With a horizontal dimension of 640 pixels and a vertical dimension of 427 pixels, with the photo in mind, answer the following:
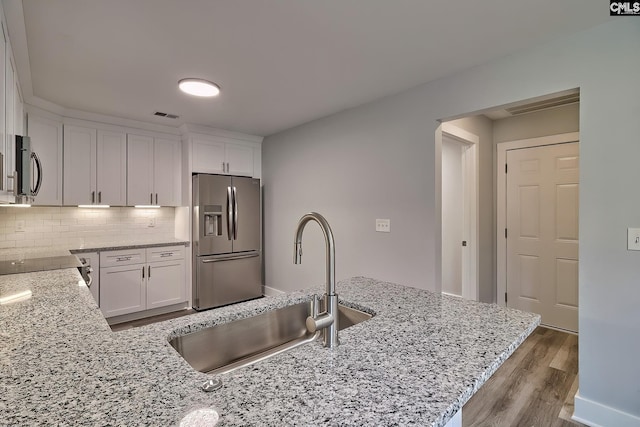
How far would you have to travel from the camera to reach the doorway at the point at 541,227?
320cm

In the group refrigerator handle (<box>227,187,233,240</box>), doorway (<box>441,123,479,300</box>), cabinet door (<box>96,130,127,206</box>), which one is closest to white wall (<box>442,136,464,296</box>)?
doorway (<box>441,123,479,300</box>)

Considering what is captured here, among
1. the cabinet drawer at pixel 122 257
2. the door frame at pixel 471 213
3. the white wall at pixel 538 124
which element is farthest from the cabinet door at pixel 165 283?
the white wall at pixel 538 124

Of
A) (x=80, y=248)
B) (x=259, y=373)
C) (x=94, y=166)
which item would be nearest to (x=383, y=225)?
(x=259, y=373)

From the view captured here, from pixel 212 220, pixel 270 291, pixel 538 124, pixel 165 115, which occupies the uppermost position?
pixel 165 115

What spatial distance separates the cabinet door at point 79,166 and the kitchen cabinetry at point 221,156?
1.07 m

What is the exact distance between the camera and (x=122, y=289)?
3.46 metres

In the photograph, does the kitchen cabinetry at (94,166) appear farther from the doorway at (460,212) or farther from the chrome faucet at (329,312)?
the doorway at (460,212)

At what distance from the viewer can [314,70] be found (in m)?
2.40

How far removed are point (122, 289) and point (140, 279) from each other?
0.20m

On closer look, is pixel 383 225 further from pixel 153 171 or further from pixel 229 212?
pixel 153 171

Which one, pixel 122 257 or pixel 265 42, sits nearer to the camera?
pixel 265 42

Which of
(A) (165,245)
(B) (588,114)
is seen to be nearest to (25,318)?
(A) (165,245)

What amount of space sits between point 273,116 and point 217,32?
5.53 ft

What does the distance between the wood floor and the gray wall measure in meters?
0.22
